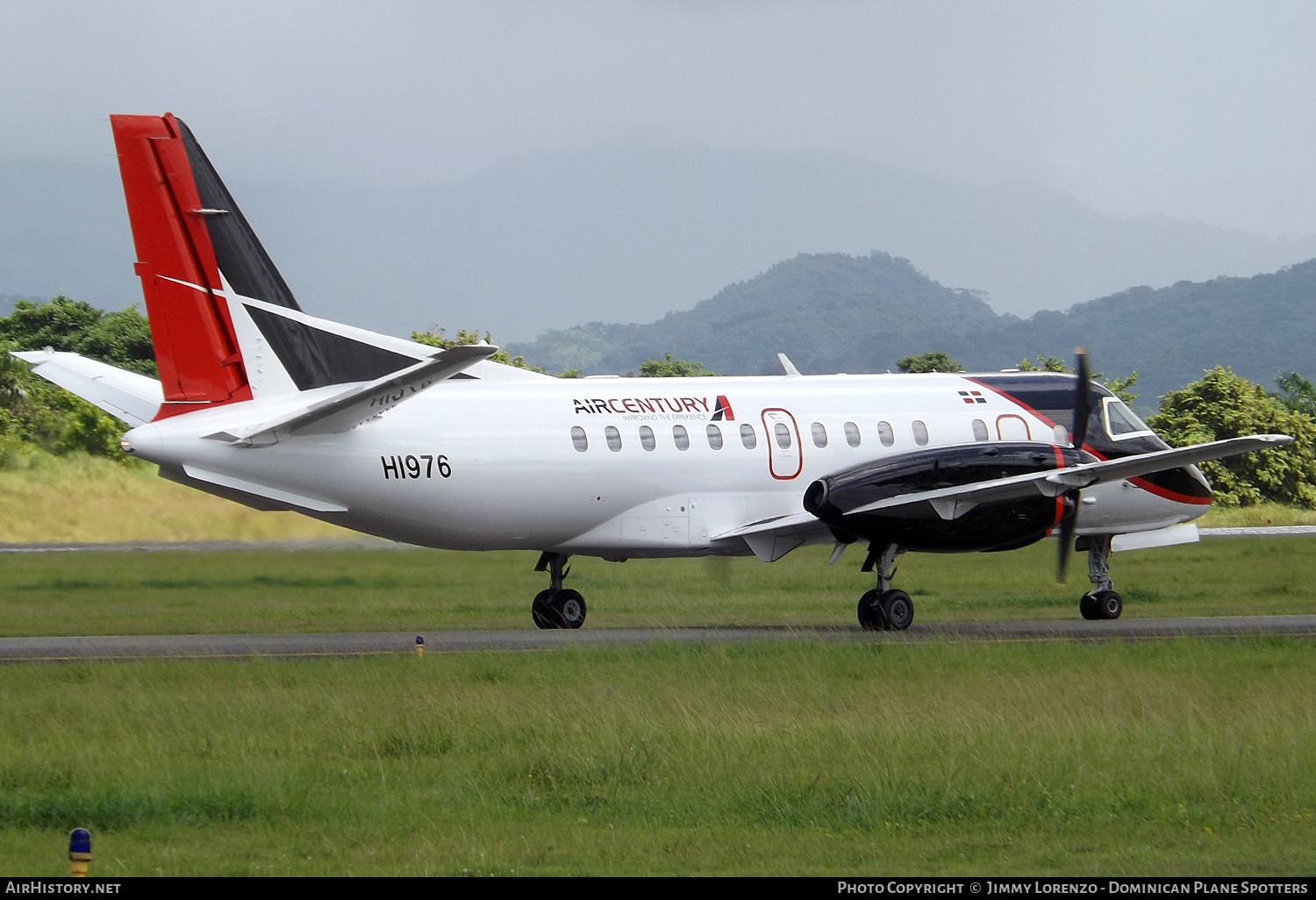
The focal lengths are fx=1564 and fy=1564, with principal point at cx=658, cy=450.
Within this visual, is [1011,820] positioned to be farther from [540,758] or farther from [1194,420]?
[1194,420]

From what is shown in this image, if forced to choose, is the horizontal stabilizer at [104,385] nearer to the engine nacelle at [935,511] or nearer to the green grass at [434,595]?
the green grass at [434,595]

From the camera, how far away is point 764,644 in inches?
885

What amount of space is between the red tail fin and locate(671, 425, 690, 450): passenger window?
23.5 ft

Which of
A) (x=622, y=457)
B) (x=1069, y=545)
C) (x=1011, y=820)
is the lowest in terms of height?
(x=1011, y=820)

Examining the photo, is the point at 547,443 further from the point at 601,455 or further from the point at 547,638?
the point at 547,638

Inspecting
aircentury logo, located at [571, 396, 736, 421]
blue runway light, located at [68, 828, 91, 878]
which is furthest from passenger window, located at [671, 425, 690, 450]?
blue runway light, located at [68, 828, 91, 878]

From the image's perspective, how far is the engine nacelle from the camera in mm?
24031

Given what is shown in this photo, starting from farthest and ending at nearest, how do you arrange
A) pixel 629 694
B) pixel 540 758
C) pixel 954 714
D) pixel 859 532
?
pixel 859 532
pixel 629 694
pixel 954 714
pixel 540 758

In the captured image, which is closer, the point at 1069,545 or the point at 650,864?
the point at 650,864

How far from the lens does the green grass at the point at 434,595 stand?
27469mm

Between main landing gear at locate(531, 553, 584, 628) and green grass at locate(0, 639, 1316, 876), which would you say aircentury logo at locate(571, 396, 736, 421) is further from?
green grass at locate(0, 639, 1316, 876)
